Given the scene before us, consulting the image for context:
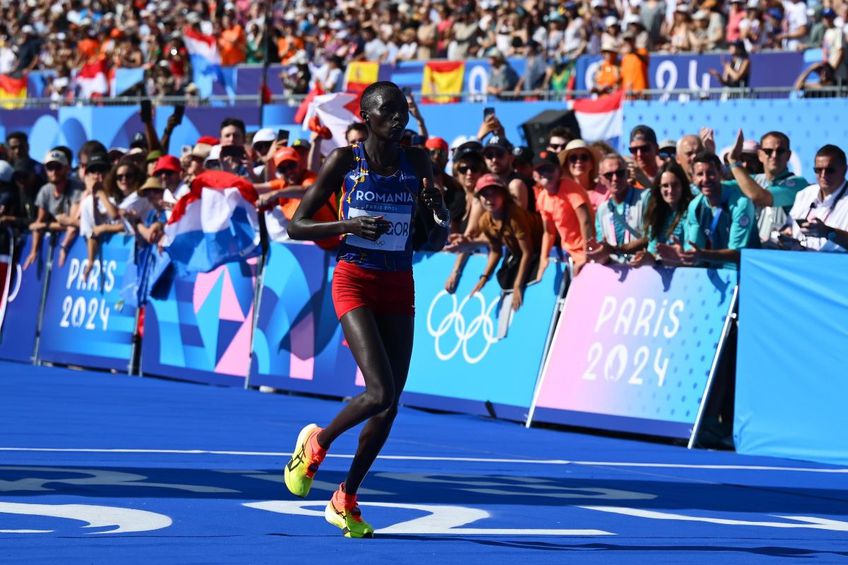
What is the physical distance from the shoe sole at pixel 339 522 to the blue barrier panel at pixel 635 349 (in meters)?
5.11

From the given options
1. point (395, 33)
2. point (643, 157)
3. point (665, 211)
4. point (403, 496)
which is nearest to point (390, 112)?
point (403, 496)

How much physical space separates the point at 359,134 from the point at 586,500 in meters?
6.10

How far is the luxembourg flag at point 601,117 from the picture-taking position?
19453 mm

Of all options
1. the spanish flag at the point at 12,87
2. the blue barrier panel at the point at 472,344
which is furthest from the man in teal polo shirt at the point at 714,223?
the spanish flag at the point at 12,87

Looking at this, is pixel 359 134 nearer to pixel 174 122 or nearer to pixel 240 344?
pixel 240 344

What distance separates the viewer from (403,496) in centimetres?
888

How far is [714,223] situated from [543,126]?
7.26 metres

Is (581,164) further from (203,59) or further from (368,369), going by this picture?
(203,59)

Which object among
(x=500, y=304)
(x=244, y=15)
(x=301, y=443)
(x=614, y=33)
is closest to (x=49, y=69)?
(x=244, y=15)

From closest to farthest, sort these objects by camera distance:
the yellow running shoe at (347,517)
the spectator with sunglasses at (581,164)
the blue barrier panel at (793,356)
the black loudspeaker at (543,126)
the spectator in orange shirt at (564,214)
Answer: the yellow running shoe at (347,517) < the blue barrier panel at (793,356) < the spectator in orange shirt at (564,214) < the spectator with sunglasses at (581,164) < the black loudspeaker at (543,126)

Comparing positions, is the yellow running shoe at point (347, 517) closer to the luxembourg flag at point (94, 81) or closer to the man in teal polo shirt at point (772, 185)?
the man in teal polo shirt at point (772, 185)

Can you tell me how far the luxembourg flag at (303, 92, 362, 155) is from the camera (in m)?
16.2

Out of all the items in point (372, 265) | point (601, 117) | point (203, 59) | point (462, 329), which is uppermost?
point (203, 59)

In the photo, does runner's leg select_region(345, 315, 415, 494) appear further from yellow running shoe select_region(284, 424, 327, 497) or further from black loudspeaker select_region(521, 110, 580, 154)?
black loudspeaker select_region(521, 110, 580, 154)
